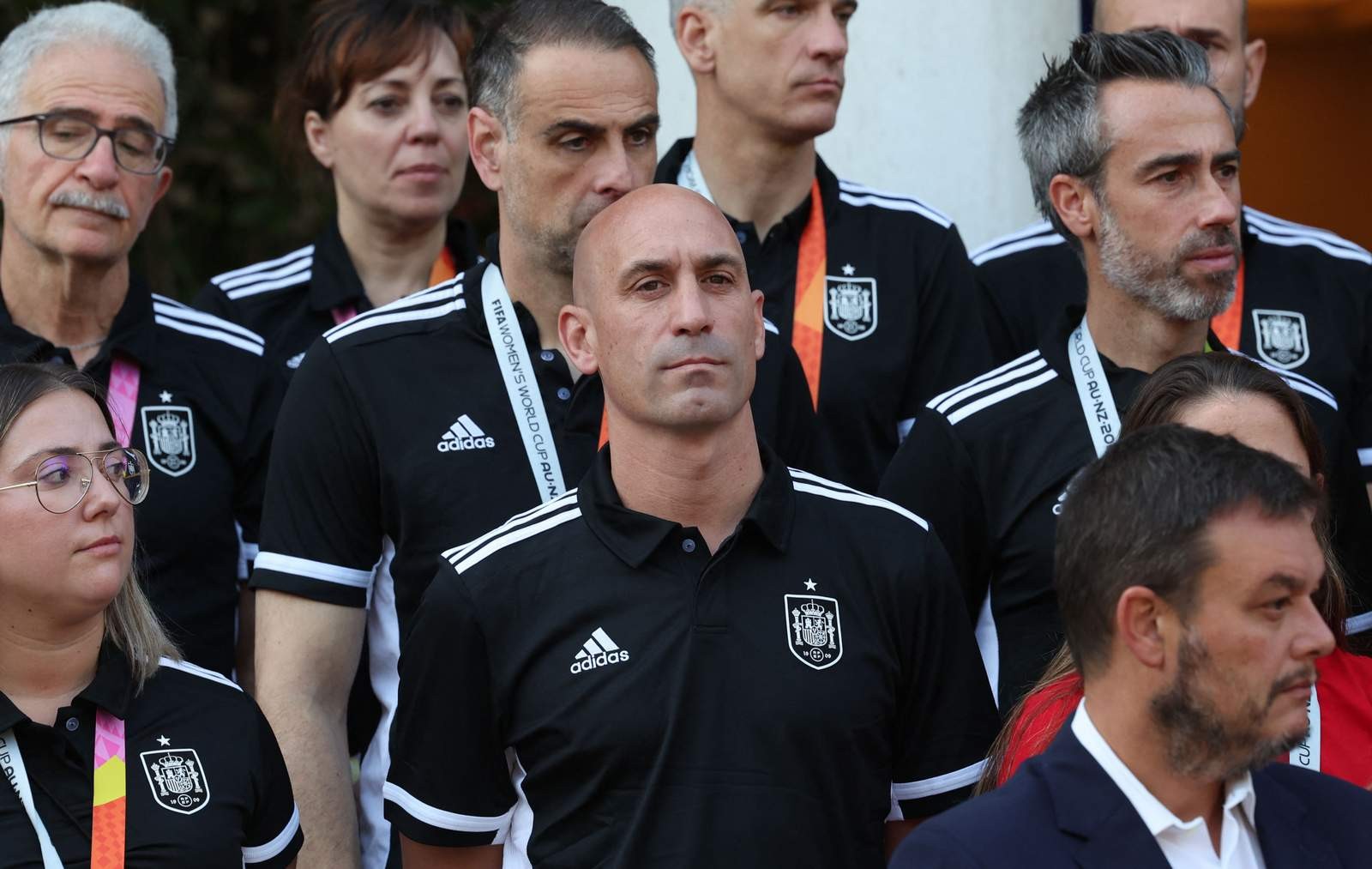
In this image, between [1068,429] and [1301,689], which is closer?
[1301,689]

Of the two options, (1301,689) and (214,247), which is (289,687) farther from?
(214,247)

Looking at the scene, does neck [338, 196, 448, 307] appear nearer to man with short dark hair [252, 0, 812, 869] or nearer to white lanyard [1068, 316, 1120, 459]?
man with short dark hair [252, 0, 812, 869]

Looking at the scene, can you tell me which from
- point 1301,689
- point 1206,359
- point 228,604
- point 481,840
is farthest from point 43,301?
point 1301,689

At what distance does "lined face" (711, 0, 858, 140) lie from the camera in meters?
5.05

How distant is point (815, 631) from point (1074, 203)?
62.7 inches

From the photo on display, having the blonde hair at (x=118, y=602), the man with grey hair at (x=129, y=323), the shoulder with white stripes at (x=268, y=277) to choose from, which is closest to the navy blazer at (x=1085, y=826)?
the blonde hair at (x=118, y=602)

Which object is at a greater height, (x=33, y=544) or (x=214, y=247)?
(x=214, y=247)

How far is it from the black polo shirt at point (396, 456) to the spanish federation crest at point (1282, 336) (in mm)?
1394

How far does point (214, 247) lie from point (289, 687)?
4.12 metres

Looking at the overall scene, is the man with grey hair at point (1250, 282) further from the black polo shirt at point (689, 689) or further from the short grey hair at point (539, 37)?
the black polo shirt at point (689, 689)

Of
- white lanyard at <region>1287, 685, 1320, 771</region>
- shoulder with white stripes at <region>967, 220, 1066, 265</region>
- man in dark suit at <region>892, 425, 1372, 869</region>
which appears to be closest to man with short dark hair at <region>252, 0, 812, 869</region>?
shoulder with white stripes at <region>967, 220, 1066, 265</region>

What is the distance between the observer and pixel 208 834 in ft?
11.8

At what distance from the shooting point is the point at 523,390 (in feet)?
13.7

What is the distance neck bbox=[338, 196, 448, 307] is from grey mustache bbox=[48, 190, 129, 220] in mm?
1078
